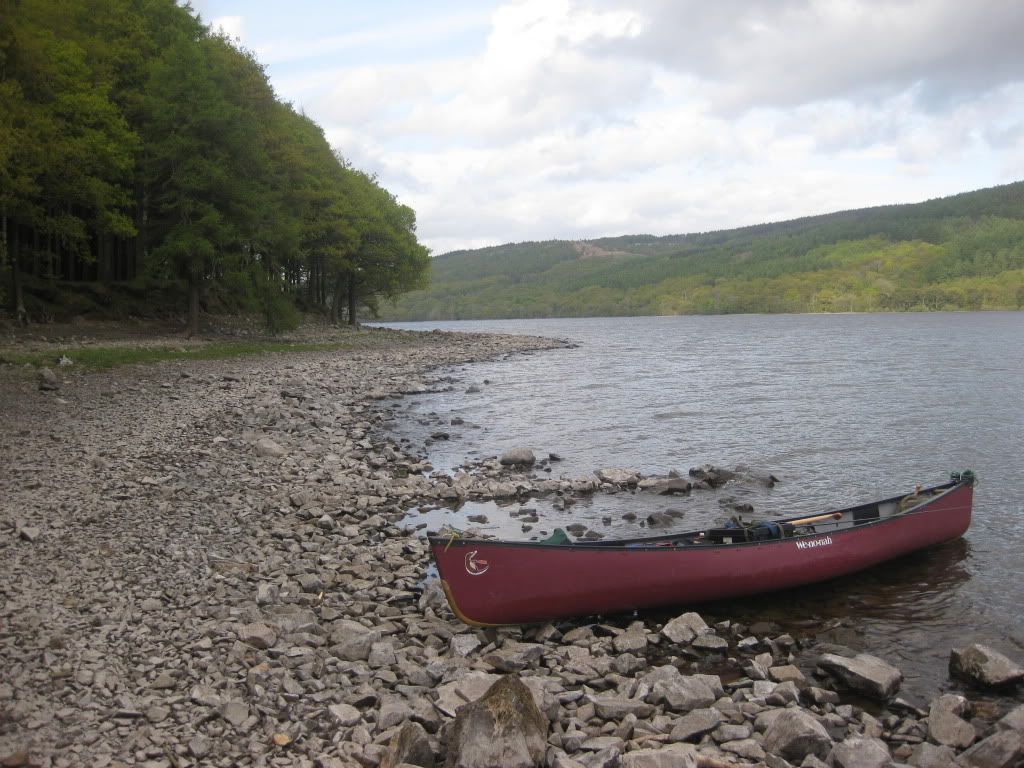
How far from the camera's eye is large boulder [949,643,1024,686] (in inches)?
311

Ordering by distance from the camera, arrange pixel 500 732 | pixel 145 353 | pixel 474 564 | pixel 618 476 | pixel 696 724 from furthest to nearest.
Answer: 1. pixel 145 353
2. pixel 618 476
3. pixel 474 564
4. pixel 696 724
5. pixel 500 732

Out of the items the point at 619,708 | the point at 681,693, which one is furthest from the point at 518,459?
the point at 619,708

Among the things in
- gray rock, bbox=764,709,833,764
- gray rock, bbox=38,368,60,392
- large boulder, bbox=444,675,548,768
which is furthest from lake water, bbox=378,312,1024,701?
gray rock, bbox=38,368,60,392

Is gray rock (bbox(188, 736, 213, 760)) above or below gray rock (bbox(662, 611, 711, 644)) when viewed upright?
above

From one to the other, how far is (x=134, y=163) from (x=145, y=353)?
33.6 ft

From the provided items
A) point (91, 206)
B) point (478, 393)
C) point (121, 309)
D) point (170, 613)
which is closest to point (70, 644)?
point (170, 613)

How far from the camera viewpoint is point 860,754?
20.7 feet

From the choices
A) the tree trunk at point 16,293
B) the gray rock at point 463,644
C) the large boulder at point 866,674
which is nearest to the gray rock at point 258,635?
the gray rock at point 463,644

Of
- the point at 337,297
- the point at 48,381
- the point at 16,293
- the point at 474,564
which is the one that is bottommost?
the point at 474,564

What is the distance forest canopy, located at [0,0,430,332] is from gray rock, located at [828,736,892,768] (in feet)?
84.7

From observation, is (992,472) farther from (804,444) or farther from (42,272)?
(42,272)

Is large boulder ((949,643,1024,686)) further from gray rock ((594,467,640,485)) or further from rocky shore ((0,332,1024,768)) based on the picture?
gray rock ((594,467,640,485))

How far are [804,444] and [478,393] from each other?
50.4 feet

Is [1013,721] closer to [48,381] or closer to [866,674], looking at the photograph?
[866,674]
